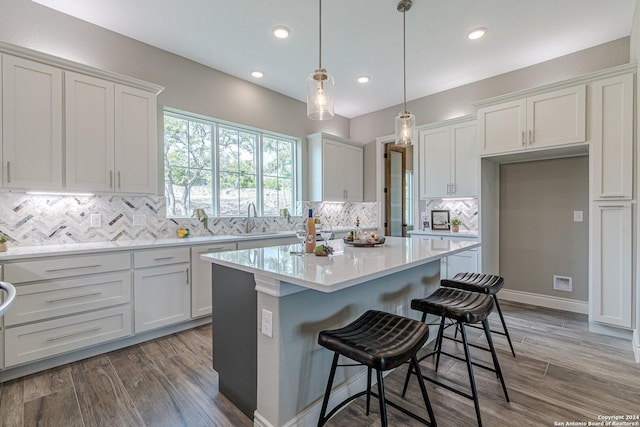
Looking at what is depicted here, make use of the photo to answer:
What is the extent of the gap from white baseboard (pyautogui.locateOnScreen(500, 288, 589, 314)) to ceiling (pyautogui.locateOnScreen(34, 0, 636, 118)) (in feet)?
9.71

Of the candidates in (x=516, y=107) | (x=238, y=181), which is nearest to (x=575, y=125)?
(x=516, y=107)

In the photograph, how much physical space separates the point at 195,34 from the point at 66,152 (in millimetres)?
Result: 1695

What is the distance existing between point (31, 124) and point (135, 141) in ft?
2.45

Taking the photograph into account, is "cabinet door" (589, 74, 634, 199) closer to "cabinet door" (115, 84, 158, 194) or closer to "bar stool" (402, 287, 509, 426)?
"bar stool" (402, 287, 509, 426)

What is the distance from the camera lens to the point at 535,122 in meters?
3.30

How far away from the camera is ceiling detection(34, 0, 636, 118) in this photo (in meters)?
2.67

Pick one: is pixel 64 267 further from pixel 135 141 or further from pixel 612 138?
pixel 612 138

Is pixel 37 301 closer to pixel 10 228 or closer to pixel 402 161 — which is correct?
pixel 10 228

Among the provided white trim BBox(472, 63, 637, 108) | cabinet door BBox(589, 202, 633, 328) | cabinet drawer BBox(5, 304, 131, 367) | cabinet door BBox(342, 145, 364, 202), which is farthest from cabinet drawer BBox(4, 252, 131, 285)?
cabinet door BBox(589, 202, 633, 328)

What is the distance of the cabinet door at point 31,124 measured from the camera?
2299 millimetres

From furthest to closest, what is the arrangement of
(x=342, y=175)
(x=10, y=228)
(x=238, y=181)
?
(x=342, y=175)
(x=238, y=181)
(x=10, y=228)

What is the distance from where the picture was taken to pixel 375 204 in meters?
5.61

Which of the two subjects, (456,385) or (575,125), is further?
(575,125)

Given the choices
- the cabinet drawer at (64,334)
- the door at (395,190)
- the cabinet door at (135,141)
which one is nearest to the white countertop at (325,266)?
the cabinet drawer at (64,334)
